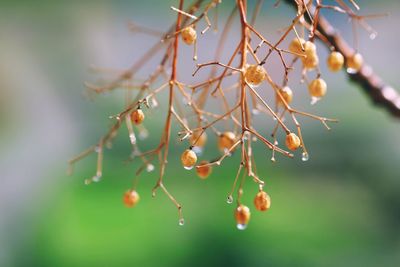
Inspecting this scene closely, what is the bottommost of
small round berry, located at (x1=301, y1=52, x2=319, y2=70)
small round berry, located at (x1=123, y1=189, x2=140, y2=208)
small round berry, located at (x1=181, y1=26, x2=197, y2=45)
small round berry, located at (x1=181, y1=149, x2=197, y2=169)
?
small round berry, located at (x1=123, y1=189, x2=140, y2=208)

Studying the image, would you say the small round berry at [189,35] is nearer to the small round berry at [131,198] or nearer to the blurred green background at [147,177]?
the small round berry at [131,198]

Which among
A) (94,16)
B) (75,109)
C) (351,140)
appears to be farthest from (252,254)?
(94,16)

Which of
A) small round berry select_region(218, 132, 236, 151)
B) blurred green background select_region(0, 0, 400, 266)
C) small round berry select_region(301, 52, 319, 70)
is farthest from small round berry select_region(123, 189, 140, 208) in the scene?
blurred green background select_region(0, 0, 400, 266)

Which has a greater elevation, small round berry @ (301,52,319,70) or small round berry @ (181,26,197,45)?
small round berry @ (181,26,197,45)

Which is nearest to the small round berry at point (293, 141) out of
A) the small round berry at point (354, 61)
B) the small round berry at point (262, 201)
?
the small round berry at point (262, 201)

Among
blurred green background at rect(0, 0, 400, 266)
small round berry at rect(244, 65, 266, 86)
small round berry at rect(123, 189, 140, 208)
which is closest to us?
small round berry at rect(244, 65, 266, 86)

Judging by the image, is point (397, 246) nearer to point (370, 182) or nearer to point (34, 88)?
point (370, 182)

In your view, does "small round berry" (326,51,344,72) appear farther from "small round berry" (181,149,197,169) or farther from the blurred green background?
the blurred green background

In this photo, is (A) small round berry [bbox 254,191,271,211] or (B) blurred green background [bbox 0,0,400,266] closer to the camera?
(A) small round berry [bbox 254,191,271,211]
